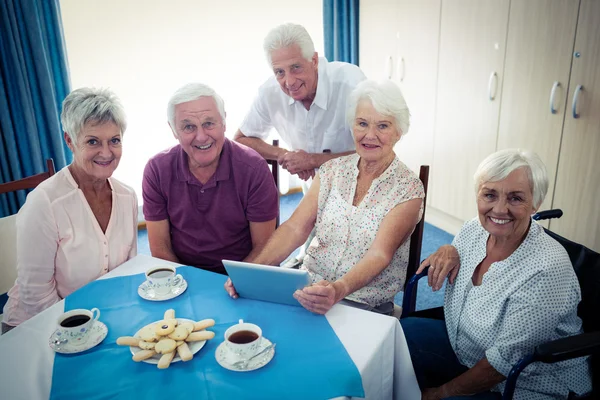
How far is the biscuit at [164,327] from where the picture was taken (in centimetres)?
110

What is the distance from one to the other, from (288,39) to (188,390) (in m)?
1.54

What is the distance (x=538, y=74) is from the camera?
276cm

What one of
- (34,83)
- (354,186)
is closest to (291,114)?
(354,186)

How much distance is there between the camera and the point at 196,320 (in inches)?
47.8

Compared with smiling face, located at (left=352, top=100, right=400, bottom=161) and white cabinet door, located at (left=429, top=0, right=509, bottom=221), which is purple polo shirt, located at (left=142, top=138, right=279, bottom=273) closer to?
smiling face, located at (left=352, top=100, right=400, bottom=161)

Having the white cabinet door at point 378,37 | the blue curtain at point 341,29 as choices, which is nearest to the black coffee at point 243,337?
the white cabinet door at point 378,37

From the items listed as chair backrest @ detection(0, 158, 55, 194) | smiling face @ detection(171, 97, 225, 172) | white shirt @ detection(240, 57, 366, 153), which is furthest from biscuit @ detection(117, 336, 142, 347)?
white shirt @ detection(240, 57, 366, 153)

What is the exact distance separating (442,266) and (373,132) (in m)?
0.54

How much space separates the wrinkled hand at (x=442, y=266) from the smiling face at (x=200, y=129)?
2.99ft

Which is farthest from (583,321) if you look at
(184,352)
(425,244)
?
(425,244)

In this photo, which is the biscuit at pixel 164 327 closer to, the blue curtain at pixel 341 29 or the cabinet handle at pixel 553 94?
the cabinet handle at pixel 553 94

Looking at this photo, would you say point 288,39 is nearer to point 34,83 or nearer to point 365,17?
point 34,83

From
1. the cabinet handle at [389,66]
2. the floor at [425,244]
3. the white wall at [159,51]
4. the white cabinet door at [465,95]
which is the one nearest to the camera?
the floor at [425,244]

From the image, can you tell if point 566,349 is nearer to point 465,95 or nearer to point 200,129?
point 200,129
